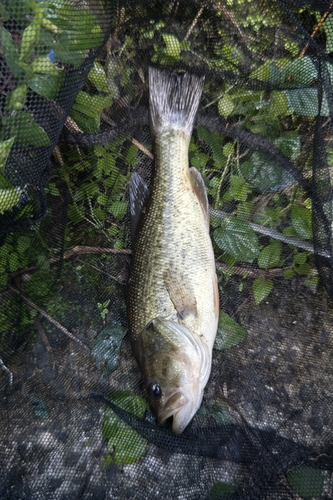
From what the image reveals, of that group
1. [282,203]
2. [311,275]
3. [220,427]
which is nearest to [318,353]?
[311,275]

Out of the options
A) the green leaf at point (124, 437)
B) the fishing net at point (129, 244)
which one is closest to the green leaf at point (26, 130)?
the fishing net at point (129, 244)

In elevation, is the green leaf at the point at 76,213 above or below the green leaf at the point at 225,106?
below

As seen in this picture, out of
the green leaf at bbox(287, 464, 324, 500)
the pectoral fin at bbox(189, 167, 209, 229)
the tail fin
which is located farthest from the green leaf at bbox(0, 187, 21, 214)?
the green leaf at bbox(287, 464, 324, 500)

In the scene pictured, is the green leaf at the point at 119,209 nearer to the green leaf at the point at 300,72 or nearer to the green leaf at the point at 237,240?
the green leaf at the point at 237,240

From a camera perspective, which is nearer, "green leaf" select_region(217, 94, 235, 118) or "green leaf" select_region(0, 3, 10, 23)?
"green leaf" select_region(0, 3, 10, 23)

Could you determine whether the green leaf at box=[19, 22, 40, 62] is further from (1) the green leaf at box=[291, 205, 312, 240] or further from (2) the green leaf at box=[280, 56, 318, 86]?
(1) the green leaf at box=[291, 205, 312, 240]

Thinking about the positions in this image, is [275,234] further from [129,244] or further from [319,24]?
[319,24]
